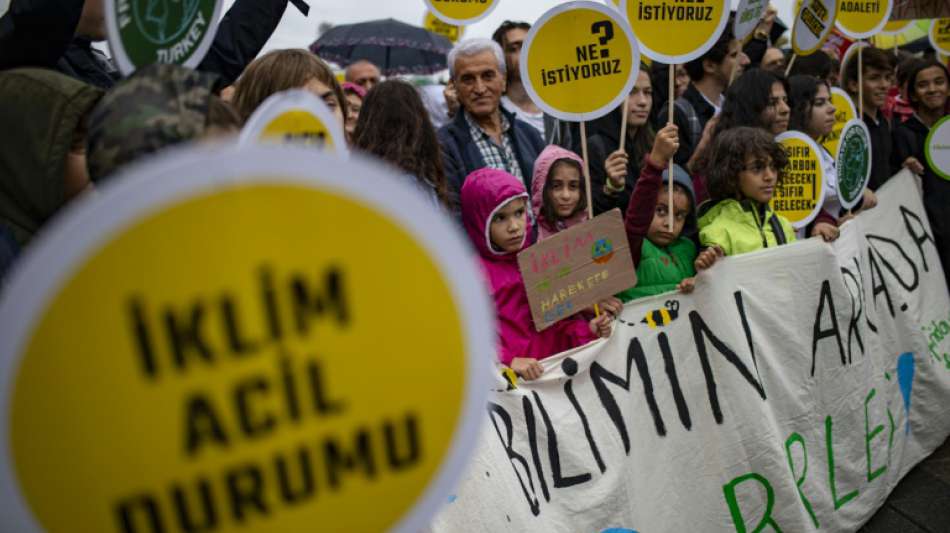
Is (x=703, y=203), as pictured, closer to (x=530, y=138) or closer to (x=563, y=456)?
(x=530, y=138)

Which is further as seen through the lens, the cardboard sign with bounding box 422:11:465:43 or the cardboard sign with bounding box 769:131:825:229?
the cardboard sign with bounding box 422:11:465:43

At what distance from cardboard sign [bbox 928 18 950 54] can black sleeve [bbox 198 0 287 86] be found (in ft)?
19.2

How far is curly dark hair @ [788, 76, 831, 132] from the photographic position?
3.89 metres

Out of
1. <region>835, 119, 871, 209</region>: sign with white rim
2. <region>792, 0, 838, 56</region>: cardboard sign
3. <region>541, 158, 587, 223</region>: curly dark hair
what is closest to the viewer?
<region>541, 158, 587, 223</region>: curly dark hair

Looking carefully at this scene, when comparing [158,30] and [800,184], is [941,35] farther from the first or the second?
[158,30]

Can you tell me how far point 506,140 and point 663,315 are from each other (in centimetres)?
119

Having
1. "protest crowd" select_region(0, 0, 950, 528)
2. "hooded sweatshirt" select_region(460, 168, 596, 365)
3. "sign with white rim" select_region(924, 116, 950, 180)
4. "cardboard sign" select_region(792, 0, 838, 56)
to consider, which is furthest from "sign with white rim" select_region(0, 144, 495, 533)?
"sign with white rim" select_region(924, 116, 950, 180)

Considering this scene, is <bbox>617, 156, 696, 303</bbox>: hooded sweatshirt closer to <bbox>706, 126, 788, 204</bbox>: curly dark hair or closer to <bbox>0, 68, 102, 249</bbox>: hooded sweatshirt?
<bbox>706, 126, 788, 204</bbox>: curly dark hair

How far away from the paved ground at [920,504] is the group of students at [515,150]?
3.87ft

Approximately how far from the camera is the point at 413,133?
2.73m

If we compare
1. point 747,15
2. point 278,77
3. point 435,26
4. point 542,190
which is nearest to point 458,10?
point 747,15

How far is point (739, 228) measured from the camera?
3137mm

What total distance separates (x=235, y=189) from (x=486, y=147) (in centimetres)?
268

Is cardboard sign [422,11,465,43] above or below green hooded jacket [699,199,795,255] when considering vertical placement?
above
